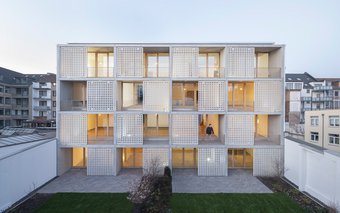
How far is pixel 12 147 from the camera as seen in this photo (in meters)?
9.66

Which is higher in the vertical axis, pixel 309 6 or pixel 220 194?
pixel 309 6

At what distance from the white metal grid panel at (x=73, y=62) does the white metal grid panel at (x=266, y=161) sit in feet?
47.0

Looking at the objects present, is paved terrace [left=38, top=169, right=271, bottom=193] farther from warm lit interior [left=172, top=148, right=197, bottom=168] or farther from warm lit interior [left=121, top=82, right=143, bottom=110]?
warm lit interior [left=121, top=82, right=143, bottom=110]

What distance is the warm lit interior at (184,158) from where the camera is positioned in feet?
44.0

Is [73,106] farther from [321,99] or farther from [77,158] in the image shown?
[321,99]

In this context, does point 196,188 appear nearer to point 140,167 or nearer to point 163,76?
point 140,167

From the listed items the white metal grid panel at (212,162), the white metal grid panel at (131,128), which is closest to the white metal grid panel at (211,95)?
the white metal grid panel at (212,162)

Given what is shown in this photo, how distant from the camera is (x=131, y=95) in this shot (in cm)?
1340

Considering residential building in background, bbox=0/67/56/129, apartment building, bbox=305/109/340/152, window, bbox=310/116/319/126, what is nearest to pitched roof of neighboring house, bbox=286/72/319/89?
window, bbox=310/116/319/126

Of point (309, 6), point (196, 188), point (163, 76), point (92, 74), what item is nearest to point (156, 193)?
point (196, 188)

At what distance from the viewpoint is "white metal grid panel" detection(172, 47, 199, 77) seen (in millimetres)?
11969

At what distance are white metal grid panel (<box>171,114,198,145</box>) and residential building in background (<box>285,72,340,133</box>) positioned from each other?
118 ft

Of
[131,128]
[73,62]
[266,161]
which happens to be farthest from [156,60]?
[266,161]

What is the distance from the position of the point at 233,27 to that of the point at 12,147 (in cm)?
3205
